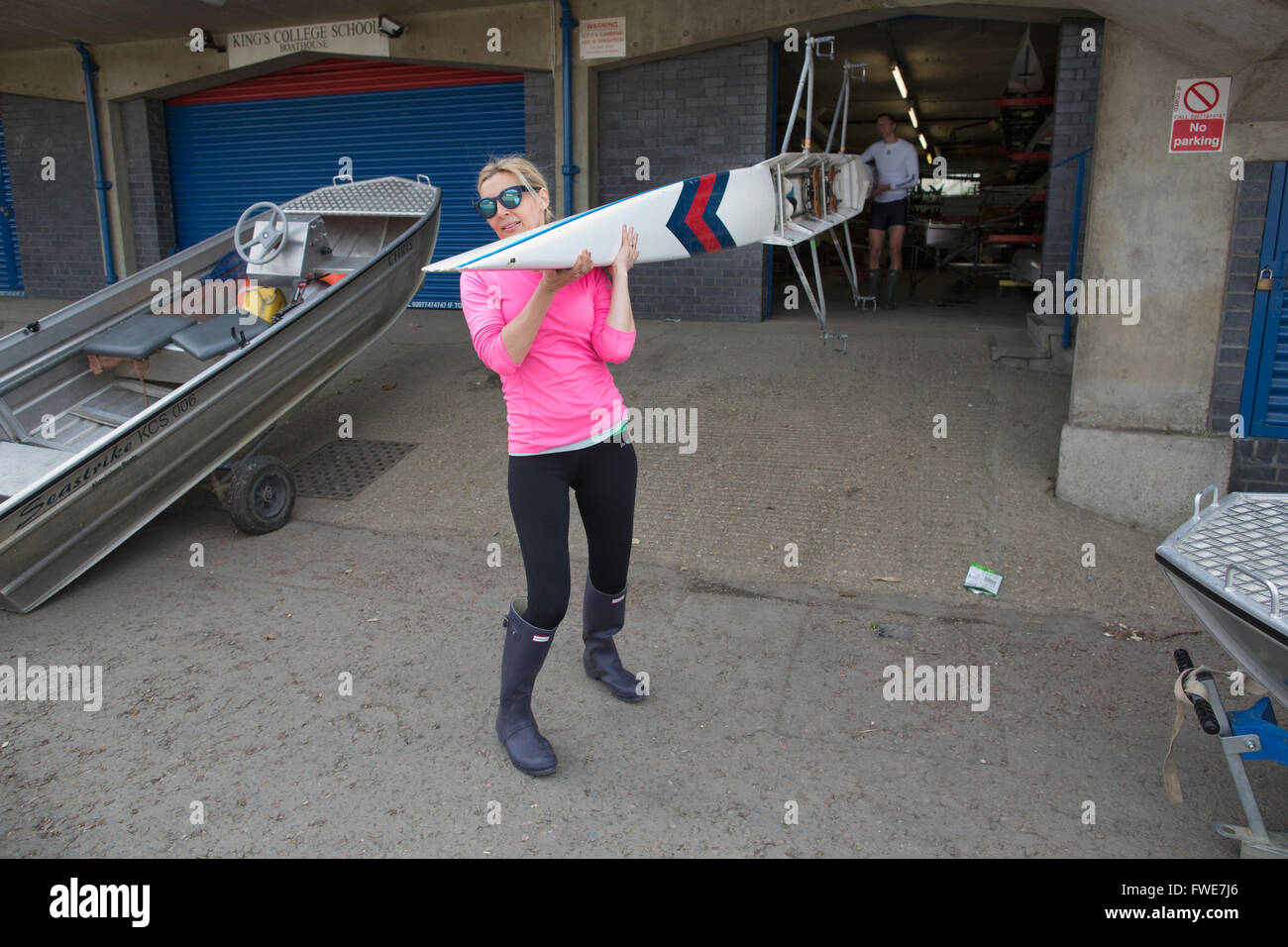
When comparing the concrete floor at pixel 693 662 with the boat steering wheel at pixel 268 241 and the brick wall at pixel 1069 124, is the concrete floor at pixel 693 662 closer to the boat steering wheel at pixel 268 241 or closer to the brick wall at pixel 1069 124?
the boat steering wheel at pixel 268 241

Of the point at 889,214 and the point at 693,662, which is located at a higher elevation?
the point at 889,214

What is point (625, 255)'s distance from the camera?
3.01 metres

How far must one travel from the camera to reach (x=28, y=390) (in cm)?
576

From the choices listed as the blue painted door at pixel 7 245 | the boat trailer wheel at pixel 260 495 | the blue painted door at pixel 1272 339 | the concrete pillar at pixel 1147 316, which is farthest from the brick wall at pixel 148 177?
the blue painted door at pixel 1272 339

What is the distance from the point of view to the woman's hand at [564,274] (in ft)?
8.85

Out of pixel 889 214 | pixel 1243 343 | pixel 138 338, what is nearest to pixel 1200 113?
pixel 1243 343

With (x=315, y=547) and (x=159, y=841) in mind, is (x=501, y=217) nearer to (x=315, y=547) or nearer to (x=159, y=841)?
(x=159, y=841)

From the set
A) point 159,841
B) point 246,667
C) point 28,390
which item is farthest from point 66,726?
point 28,390

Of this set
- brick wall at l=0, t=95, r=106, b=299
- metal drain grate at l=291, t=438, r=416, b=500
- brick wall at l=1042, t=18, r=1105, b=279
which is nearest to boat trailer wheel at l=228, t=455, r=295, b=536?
metal drain grate at l=291, t=438, r=416, b=500

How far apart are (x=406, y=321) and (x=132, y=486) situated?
5.37 metres

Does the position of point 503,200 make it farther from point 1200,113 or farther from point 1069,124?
point 1069,124

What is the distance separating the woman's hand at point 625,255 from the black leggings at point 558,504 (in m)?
0.58

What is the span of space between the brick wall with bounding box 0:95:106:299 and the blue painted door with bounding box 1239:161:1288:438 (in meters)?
12.9

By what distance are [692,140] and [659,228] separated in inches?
222
